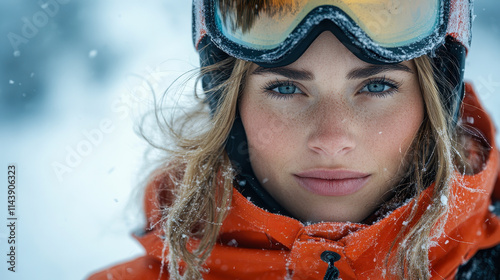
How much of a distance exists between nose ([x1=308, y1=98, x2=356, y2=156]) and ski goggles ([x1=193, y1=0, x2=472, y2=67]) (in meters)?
0.22

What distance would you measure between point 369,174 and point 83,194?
10.1ft

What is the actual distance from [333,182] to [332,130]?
252 millimetres

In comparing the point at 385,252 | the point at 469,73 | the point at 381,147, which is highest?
the point at 469,73

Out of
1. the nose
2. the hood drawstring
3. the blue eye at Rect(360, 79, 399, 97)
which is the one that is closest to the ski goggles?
the blue eye at Rect(360, 79, 399, 97)

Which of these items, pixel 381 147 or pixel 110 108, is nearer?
pixel 381 147

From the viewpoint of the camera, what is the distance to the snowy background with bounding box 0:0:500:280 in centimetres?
390

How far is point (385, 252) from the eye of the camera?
197 centimetres

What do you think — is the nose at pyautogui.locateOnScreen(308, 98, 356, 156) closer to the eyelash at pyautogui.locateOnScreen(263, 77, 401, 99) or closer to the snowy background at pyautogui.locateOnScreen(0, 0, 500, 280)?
the eyelash at pyautogui.locateOnScreen(263, 77, 401, 99)

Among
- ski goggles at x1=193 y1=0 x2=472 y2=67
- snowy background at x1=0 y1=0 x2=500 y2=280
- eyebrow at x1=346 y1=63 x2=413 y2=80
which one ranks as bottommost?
snowy background at x1=0 y1=0 x2=500 y2=280

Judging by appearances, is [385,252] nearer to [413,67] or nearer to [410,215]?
[410,215]

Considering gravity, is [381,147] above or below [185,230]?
above

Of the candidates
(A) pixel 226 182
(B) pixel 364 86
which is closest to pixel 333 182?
(B) pixel 364 86

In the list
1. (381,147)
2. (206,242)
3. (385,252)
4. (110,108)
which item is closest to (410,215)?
(385,252)

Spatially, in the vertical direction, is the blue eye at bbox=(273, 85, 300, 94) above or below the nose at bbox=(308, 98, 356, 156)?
above
